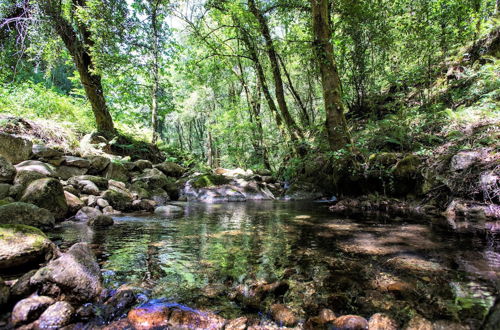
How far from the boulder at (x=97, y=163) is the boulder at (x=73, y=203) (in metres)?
3.35

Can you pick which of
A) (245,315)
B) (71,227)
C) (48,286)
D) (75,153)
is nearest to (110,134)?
(75,153)

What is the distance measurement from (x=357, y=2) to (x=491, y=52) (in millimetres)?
5140

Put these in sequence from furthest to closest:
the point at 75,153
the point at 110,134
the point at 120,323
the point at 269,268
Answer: the point at 110,134, the point at 75,153, the point at 269,268, the point at 120,323

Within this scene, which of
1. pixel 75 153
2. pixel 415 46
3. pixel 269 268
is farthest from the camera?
pixel 75 153

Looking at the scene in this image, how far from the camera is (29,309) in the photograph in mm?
1945

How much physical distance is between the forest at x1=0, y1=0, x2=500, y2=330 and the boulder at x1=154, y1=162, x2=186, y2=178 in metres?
0.11

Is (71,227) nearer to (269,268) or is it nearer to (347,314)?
(269,268)

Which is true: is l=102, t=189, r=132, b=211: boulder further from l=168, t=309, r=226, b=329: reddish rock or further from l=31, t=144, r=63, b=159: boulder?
l=168, t=309, r=226, b=329: reddish rock

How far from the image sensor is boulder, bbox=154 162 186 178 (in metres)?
14.0

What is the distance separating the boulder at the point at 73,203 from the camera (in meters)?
5.96

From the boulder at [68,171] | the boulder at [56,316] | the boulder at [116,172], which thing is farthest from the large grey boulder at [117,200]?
the boulder at [56,316]

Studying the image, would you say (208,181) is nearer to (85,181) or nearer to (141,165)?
(141,165)

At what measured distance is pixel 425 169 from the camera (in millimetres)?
6301

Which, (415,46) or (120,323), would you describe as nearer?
(120,323)
